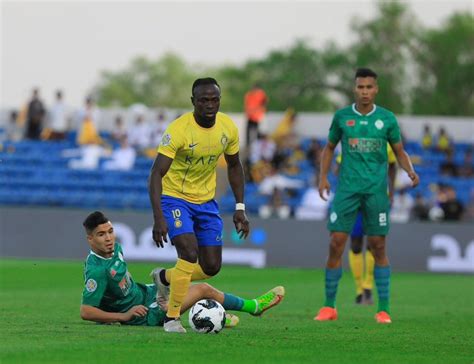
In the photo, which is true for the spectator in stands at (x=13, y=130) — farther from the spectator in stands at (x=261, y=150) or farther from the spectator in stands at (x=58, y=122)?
the spectator in stands at (x=261, y=150)

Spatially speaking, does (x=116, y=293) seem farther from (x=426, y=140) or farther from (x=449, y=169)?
(x=426, y=140)

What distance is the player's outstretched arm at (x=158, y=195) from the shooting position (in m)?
10.4

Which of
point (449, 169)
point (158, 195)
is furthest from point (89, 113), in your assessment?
point (158, 195)

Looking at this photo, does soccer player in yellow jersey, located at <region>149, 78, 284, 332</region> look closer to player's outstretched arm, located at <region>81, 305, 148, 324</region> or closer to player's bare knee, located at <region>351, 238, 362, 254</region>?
player's outstretched arm, located at <region>81, 305, 148, 324</region>

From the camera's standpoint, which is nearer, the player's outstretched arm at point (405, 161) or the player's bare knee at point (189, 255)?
the player's bare knee at point (189, 255)

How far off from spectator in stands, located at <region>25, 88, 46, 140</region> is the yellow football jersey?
24.4 metres

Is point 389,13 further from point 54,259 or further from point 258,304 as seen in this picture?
point 258,304

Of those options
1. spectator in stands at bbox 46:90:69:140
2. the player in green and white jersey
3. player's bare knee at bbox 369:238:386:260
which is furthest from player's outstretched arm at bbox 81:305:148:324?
spectator in stands at bbox 46:90:69:140

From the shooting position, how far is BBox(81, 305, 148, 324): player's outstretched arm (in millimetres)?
10953

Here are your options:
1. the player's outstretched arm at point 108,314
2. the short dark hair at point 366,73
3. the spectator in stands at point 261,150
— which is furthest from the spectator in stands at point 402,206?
the player's outstretched arm at point 108,314

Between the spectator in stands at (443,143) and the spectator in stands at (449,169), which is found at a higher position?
the spectator in stands at (443,143)

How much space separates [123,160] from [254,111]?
4.03 meters

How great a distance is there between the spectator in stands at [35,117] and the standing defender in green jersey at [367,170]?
75.2ft

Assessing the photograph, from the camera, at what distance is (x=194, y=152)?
1093cm
